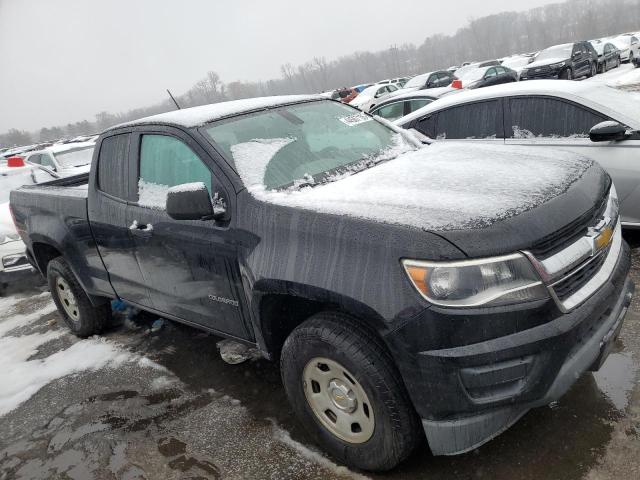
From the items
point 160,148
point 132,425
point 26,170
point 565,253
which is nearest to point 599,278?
point 565,253

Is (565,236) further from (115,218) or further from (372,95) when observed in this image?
(372,95)

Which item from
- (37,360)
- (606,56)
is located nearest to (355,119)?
(37,360)

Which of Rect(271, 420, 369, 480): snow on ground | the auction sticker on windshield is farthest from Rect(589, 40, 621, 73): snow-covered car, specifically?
Rect(271, 420, 369, 480): snow on ground

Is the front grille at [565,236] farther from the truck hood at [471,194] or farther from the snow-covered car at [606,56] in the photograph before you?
the snow-covered car at [606,56]

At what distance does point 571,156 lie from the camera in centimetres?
276

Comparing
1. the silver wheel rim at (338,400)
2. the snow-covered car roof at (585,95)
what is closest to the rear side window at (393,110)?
the snow-covered car roof at (585,95)

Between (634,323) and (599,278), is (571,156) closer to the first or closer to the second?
(599,278)

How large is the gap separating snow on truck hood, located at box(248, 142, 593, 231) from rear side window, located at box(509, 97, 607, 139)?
1.98 m

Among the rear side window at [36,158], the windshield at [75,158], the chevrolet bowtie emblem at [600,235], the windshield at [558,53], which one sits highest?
the rear side window at [36,158]

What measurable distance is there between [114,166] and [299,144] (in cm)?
148

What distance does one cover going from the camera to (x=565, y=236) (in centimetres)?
210

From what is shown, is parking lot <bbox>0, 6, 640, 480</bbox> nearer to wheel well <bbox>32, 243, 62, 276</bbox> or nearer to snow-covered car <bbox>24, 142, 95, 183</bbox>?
wheel well <bbox>32, 243, 62, 276</bbox>

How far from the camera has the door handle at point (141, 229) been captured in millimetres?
3209

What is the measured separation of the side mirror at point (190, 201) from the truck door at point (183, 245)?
6.8 inches
